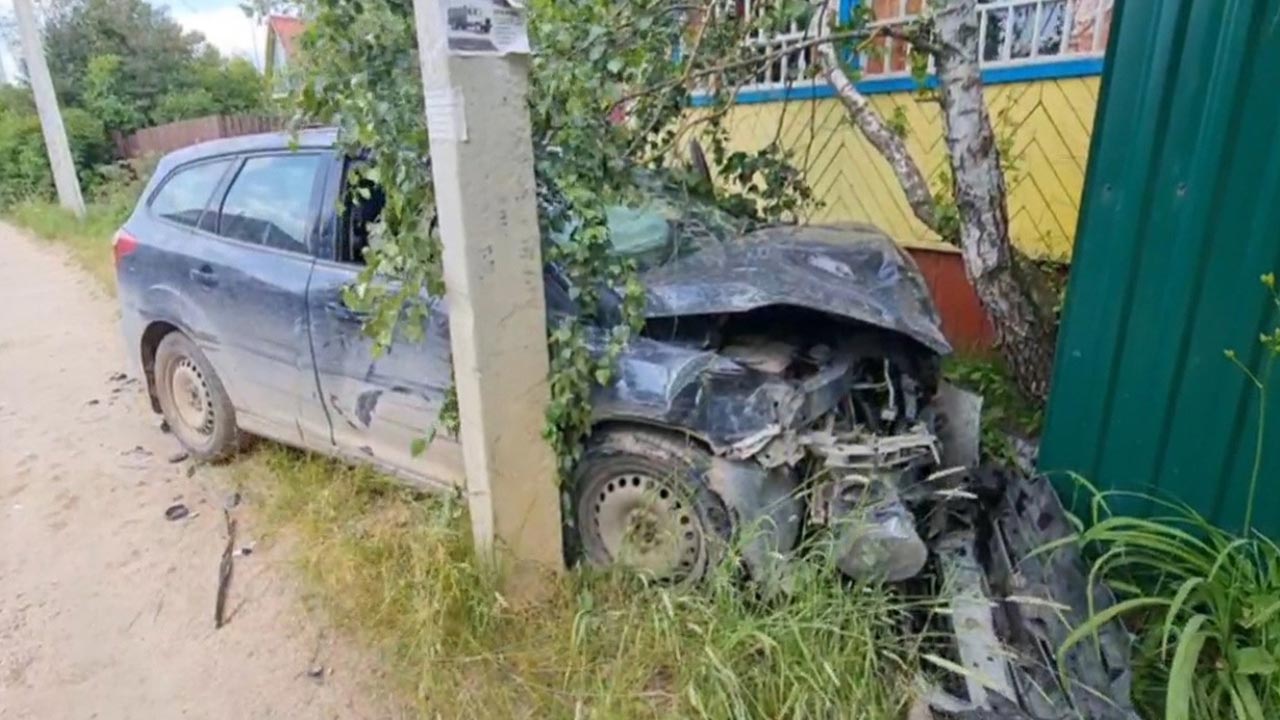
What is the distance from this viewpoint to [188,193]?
3775mm

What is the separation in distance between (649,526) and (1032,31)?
11.5ft

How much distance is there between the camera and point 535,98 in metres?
2.63

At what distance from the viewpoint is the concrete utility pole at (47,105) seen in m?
13.0

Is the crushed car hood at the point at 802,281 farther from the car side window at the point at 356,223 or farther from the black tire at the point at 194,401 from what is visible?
the black tire at the point at 194,401

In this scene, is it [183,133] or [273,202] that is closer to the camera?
[273,202]

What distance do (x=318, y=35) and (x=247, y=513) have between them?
2171 mm

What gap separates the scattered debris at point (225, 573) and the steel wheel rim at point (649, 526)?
1506mm

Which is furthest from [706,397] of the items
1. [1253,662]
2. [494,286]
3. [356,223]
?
[356,223]

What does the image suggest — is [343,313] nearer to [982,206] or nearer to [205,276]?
[205,276]

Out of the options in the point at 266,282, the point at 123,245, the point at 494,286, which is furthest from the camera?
the point at 123,245

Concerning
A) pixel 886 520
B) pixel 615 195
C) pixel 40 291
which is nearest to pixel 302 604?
pixel 615 195

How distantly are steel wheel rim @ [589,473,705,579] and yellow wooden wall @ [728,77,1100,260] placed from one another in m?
2.25

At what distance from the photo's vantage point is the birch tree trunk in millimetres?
3018

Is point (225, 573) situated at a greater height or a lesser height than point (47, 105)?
lesser
